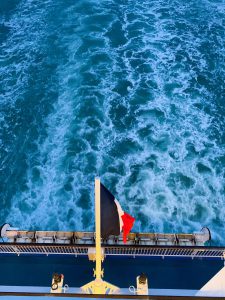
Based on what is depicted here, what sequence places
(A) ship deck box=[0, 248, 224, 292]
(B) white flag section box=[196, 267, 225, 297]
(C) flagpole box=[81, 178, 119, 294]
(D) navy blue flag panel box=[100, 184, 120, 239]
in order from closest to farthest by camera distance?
(C) flagpole box=[81, 178, 119, 294]
(D) navy blue flag panel box=[100, 184, 120, 239]
(B) white flag section box=[196, 267, 225, 297]
(A) ship deck box=[0, 248, 224, 292]

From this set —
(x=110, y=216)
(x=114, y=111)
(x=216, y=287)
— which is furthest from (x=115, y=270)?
(x=114, y=111)

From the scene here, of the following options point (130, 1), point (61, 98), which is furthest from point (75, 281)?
point (130, 1)

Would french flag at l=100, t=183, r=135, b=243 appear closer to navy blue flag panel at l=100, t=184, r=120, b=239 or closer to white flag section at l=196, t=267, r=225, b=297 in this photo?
navy blue flag panel at l=100, t=184, r=120, b=239

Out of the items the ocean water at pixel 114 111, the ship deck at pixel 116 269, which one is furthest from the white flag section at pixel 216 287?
the ocean water at pixel 114 111

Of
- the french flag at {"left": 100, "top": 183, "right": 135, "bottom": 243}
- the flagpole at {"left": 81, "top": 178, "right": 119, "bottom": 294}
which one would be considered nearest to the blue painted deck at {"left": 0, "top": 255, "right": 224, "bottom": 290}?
the flagpole at {"left": 81, "top": 178, "right": 119, "bottom": 294}

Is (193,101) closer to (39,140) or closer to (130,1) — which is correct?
(39,140)

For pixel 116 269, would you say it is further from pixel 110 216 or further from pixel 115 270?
pixel 110 216

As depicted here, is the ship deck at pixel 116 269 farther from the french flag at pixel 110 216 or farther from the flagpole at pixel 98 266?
the french flag at pixel 110 216
